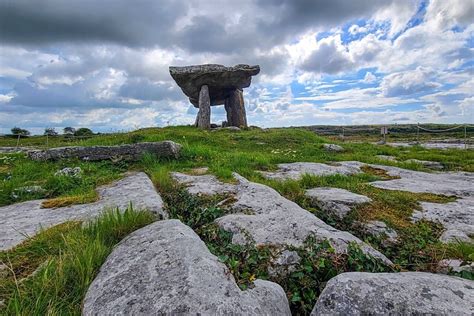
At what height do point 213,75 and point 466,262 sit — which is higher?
point 213,75

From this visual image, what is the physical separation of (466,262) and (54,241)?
12.8 ft

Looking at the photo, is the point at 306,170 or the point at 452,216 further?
the point at 306,170

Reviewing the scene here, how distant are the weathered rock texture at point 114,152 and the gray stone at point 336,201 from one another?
15.3 ft

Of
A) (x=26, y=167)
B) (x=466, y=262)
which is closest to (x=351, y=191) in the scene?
(x=466, y=262)

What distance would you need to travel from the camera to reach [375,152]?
13.9 m

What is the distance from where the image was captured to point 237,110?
2233 cm

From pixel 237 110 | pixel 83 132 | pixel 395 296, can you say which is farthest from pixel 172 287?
pixel 83 132

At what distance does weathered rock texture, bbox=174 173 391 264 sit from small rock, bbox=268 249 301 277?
0.17 meters

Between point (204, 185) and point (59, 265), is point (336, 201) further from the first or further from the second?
point (59, 265)

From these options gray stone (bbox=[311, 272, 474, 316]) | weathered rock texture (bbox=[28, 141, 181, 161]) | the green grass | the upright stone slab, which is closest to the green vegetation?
the green grass

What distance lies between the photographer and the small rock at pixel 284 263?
8.96 ft

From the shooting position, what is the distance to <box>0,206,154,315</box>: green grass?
205cm

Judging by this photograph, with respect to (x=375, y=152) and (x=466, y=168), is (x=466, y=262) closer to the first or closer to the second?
(x=466, y=168)

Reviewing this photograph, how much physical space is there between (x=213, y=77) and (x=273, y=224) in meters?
18.7
